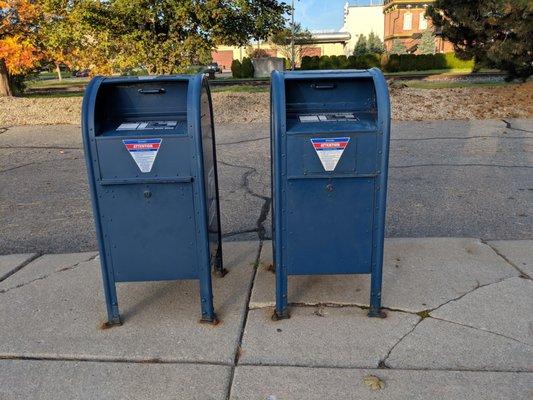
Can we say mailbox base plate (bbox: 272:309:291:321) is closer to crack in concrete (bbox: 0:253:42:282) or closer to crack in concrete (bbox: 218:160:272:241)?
crack in concrete (bbox: 218:160:272:241)

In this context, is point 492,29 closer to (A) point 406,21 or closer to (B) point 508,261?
(B) point 508,261

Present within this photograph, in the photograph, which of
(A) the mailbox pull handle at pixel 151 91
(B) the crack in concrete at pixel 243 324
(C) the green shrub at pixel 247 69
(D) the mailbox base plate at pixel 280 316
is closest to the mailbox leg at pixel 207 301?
(B) the crack in concrete at pixel 243 324

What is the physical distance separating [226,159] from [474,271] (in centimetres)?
506

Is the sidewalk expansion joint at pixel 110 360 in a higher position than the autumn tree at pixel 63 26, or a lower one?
lower

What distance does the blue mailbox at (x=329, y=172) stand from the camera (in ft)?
8.96

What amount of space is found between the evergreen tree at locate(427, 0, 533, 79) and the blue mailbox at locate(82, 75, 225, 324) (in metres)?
11.8

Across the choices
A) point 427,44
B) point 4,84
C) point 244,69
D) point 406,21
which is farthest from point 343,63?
point 406,21

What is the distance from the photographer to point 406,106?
476 inches

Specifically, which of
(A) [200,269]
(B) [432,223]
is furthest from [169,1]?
(A) [200,269]

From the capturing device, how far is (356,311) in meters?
3.14

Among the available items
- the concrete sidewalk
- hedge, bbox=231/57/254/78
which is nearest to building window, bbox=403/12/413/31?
hedge, bbox=231/57/254/78

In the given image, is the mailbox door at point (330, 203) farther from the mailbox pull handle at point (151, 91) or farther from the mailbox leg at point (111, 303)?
the mailbox leg at point (111, 303)

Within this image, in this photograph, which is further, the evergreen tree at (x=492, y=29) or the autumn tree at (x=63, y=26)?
the evergreen tree at (x=492, y=29)

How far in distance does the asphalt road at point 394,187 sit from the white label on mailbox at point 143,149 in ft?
6.61
